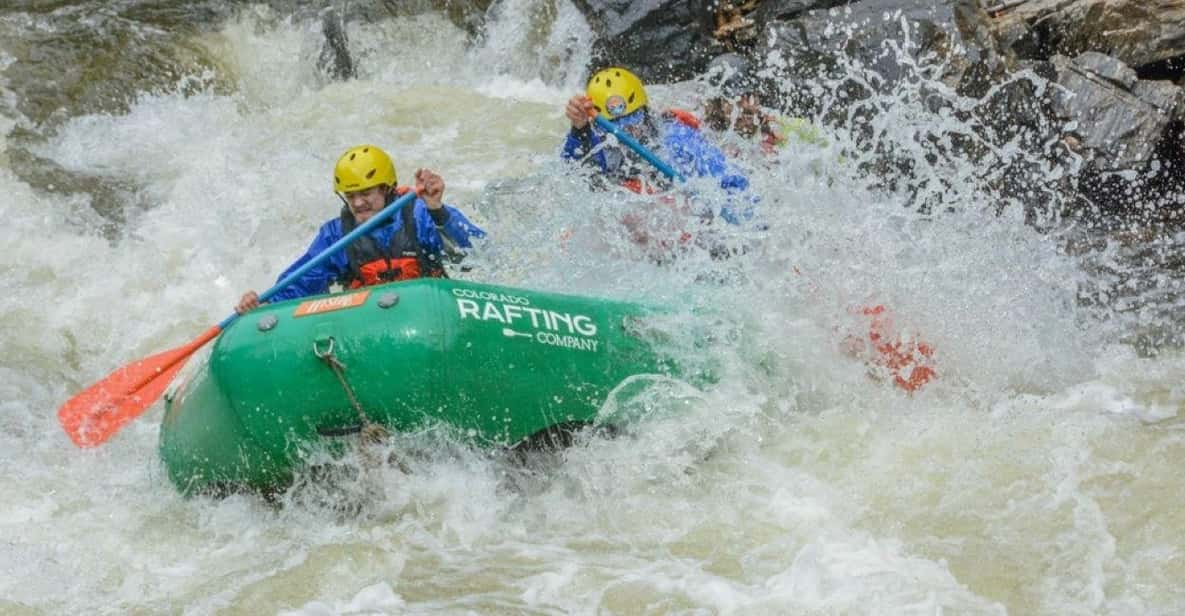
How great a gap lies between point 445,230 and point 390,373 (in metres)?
1.15

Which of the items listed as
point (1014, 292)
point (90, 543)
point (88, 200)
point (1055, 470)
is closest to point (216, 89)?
point (88, 200)

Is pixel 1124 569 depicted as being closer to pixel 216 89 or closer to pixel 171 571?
pixel 171 571

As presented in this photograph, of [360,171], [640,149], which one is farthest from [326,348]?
[640,149]

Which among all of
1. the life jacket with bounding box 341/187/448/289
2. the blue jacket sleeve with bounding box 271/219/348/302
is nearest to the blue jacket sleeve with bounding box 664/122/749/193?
the life jacket with bounding box 341/187/448/289

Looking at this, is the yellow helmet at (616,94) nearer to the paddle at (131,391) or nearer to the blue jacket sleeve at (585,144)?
the blue jacket sleeve at (585,144)

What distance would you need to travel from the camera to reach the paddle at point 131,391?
542 centimetres

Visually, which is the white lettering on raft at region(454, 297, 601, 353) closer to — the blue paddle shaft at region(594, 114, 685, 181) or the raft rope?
the raft rope

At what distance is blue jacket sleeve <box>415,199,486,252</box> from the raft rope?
113 centimetres

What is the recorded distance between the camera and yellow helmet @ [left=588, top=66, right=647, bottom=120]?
6730mm

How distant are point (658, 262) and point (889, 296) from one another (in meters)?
1.03

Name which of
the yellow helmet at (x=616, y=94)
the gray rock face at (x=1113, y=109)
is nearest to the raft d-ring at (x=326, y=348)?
the yellow helmet at (x=616, y=94)

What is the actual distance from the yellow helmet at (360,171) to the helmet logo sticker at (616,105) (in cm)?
144

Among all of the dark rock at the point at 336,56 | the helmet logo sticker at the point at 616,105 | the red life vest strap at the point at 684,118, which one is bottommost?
the red life vest strap at the point at 684,118

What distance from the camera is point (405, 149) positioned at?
29.5 feet
